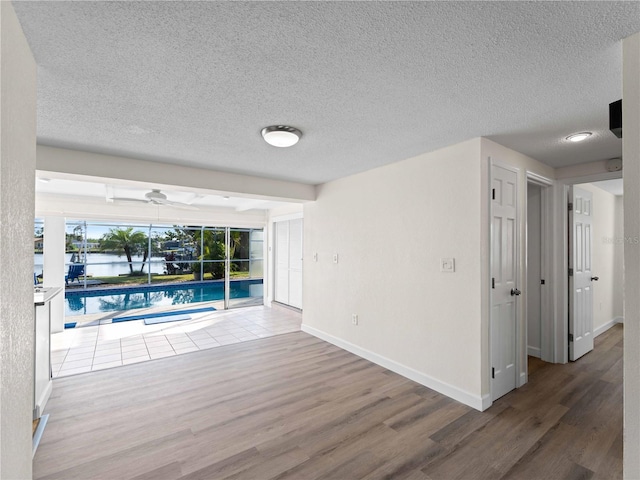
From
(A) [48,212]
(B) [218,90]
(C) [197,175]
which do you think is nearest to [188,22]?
(B) [218,90]

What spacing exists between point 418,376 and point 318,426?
1266mm

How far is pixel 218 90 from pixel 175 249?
31.2ft

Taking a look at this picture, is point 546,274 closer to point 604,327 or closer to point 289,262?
point 604,327

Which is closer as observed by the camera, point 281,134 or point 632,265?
point 632,265

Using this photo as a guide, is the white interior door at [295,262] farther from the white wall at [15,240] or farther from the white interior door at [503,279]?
the white wall at [15,240]

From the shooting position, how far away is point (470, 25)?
128cm

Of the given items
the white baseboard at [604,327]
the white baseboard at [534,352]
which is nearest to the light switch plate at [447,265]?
the white baseboard at [534,352]

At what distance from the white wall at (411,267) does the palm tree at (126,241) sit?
332 inches

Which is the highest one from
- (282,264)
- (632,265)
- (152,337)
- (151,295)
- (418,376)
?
(632,265)

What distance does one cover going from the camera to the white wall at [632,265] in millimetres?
1272

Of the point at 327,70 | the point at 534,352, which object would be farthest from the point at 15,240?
the point at 534,352

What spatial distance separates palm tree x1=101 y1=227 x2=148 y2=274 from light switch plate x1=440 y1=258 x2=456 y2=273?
33.7ft

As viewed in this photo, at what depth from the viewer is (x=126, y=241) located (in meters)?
10.2

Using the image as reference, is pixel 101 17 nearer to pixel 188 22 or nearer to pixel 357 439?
pixel 188 22
